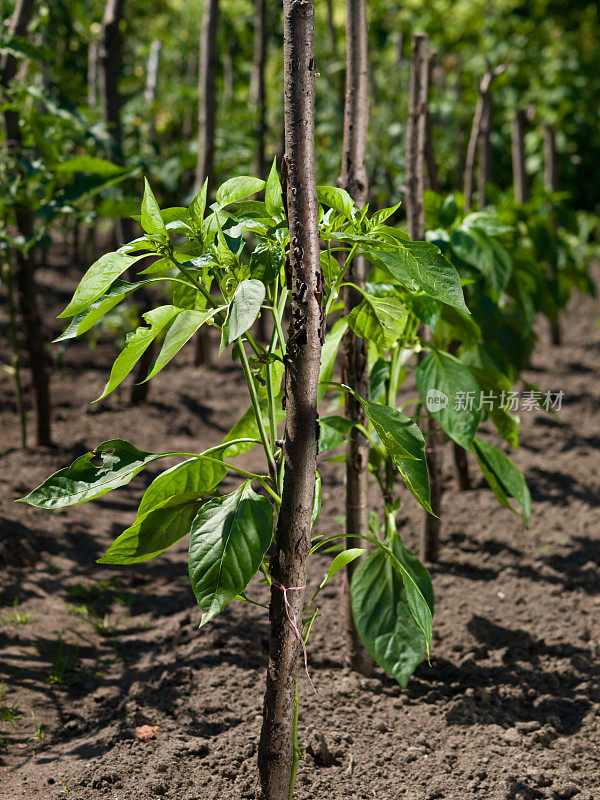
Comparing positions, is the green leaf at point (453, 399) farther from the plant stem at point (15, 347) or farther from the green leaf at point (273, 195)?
the plant stem at point (15, 347)

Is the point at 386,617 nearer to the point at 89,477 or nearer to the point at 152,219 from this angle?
the point at 89,477

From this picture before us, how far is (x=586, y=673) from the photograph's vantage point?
2.19 meters

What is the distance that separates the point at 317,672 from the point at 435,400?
2.65 feet

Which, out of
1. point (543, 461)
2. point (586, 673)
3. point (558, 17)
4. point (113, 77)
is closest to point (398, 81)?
point (558, 17)

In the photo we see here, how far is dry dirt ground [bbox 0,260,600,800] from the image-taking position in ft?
5.63

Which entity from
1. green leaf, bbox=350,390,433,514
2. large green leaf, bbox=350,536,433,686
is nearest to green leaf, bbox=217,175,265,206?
green leaf, bbox=350,390,433,514

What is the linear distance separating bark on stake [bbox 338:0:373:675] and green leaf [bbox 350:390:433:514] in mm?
591

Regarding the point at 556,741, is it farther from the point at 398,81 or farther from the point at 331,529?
the point at 398,81

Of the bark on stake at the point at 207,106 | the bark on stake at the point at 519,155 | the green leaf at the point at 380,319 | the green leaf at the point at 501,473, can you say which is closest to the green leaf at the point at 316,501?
the green leaf at the point at 380,319

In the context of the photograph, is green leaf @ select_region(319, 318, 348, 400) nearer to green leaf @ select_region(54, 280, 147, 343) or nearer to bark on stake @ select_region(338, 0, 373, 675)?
bark on stake @ select_region(338, 0, 373, 675)

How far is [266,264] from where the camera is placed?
1364mm

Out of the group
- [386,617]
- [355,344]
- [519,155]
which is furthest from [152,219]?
[519,155]

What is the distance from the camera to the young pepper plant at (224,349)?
4.24 ft

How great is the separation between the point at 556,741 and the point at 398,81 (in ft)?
22.2
